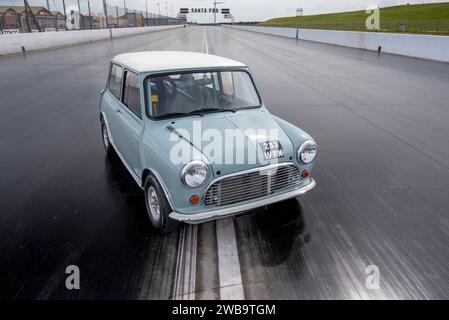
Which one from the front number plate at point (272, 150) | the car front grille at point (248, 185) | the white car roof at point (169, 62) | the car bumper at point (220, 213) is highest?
the white car roof at point (169, 62)

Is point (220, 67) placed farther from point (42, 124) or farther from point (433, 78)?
point (433, 78)

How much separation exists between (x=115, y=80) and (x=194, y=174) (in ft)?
8.74

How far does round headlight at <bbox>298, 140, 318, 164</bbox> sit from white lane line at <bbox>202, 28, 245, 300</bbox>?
1128mm

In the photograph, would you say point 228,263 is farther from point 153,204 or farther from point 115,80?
point 115,80

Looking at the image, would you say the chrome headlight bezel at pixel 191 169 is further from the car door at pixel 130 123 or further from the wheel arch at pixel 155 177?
the car door at pixel 130 123

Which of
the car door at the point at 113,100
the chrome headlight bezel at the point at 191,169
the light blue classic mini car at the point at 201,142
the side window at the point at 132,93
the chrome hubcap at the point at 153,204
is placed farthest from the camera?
the car door at the point at 113,100

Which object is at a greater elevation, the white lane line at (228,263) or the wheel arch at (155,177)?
the wheel arch at (155,177)

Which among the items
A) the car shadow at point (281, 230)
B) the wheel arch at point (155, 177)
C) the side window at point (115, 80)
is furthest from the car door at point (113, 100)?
the car shadow at point (281, 230)

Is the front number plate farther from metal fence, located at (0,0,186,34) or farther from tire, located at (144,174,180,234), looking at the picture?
metal fence, located at (0,0,186,34)

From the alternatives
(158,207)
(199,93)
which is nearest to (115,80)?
(199,93)

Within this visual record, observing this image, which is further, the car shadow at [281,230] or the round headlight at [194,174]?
the car shadow at [281,230]

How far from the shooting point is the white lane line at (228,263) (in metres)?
2.71

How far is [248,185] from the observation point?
3.21m

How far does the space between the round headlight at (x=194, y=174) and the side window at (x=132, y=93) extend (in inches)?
47.3
